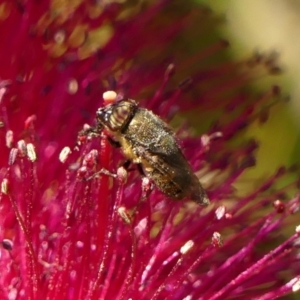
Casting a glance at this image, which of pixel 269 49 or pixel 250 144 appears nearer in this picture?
pixel 250 144

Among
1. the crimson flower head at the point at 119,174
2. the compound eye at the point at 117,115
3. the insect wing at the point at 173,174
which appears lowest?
the crimson flower head at the point at 119,174

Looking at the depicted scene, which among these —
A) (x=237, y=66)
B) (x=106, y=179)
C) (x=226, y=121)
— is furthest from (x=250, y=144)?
(x=106, y=179)

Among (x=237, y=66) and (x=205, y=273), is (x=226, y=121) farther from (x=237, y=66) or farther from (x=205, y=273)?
(x=205, y=273)

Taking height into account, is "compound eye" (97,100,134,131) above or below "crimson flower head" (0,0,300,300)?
above

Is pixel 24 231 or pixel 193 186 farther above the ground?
pixel 193 186

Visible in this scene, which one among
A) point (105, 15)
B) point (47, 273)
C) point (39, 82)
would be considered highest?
point (105, 15)
